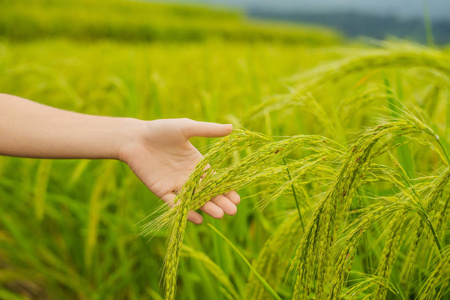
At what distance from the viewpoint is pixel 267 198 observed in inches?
26.7

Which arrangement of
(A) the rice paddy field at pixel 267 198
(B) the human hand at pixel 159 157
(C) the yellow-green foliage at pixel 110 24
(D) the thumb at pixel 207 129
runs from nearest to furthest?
1. (A) the rice paddy field at pixel 267 198
2. (D) the thumb at pixel 207 129
3. (B) the human hand at pixel 159 157
4. (C) the yellow-green foliage at pixel 110 24

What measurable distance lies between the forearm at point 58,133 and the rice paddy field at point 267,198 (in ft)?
0.69

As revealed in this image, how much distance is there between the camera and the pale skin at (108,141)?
2.84ft

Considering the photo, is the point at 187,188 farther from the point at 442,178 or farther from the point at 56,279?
the point at 56,279

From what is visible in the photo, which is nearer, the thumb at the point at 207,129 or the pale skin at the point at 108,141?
the thumb at the point at 207,129

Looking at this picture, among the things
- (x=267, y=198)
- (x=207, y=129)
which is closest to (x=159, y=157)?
(x=207, y=129)

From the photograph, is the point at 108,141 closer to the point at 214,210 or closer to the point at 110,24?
the point at 214,210

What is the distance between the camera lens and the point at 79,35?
13.1m

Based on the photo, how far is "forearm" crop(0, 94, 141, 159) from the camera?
0.95 meters

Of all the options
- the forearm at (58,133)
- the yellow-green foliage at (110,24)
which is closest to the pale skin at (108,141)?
the forearm at (58,133)

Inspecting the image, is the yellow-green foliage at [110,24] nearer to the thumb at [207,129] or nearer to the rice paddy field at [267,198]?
the rice paddy field at [267,198]

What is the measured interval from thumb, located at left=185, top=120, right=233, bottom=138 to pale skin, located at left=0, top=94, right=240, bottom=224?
0.01 metres

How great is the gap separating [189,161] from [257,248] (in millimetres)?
595

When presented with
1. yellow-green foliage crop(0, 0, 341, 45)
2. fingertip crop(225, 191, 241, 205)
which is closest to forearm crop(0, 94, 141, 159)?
fingertip crop(225, 191, 241, 205)
